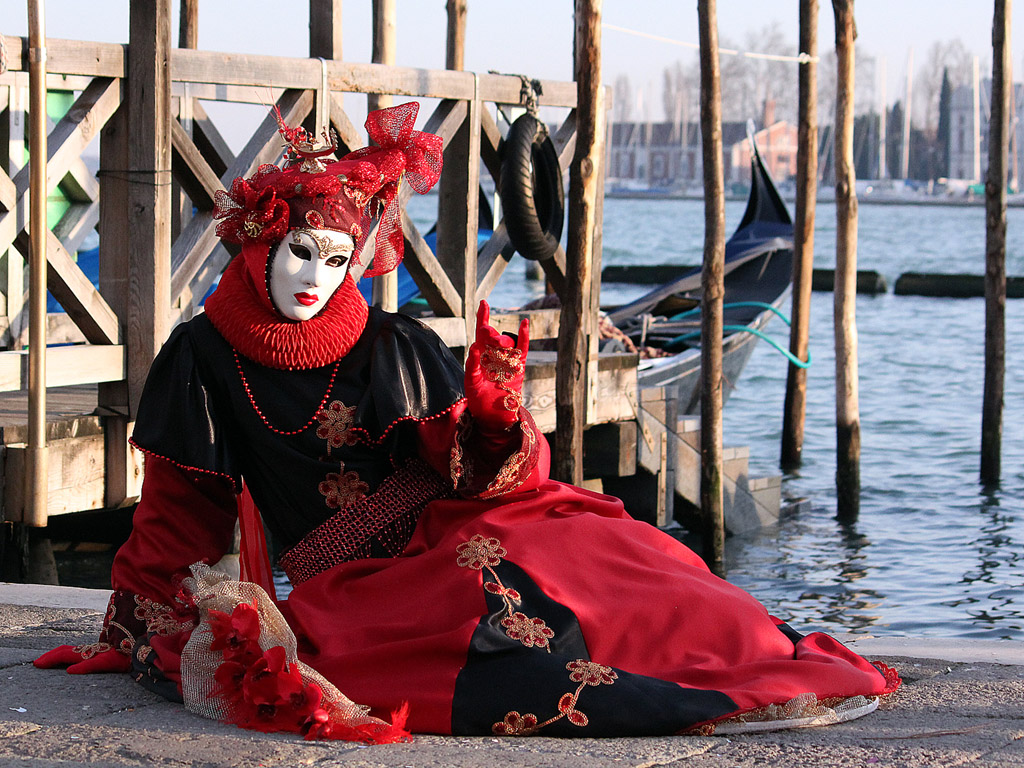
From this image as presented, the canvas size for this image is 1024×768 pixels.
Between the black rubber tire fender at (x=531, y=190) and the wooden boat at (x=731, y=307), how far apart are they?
8.36 feet

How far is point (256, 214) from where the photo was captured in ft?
9.62

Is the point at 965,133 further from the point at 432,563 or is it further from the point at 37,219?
the point at 432,563

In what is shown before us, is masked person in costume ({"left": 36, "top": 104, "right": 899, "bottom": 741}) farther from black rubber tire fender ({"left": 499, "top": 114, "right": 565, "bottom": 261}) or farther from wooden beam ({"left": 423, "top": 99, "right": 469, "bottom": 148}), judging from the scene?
black rubber tire fender ({"left": 499, "top": 114, "right": 565, "bottom": 261})

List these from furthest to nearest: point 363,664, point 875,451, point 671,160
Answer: point 671,160
point 875,451
point 363,664

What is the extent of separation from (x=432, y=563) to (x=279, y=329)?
Result: 0.58m

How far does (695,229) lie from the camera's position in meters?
64.1

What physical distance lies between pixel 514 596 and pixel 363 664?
1.01 feet

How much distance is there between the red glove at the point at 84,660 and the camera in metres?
2.94

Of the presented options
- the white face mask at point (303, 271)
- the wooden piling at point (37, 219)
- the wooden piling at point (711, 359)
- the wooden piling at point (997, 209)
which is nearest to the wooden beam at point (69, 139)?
the wooden piling at point (37, 219)

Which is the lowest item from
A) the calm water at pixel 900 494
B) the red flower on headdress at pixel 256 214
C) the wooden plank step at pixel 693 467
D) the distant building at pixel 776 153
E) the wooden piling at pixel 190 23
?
the calm water at pixel 900 494

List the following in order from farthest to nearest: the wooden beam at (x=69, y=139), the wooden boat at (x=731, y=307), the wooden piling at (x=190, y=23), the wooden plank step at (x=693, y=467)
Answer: the wooden boat at (x=731, y=307)
the wooden piling at (x=190, y=23)
the wooden plank step at (x=693, y=467)
the wooden beam at (x=69, y=139)

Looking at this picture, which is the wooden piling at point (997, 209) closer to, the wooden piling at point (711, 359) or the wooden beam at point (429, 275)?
the wooden piling at point (711, 359)

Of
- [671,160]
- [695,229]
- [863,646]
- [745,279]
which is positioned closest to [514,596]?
[863,646]

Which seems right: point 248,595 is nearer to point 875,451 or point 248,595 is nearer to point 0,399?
point 0,399
